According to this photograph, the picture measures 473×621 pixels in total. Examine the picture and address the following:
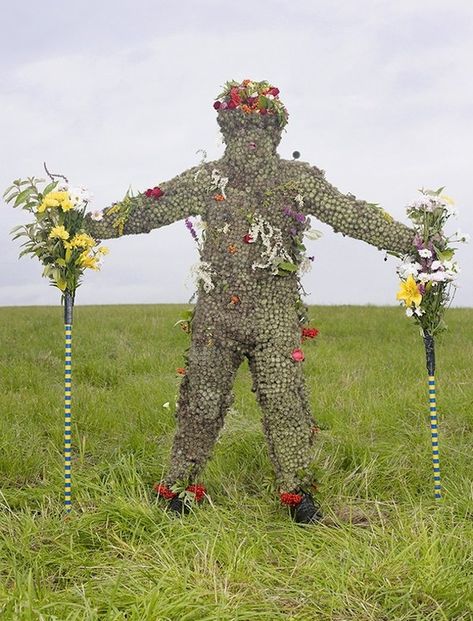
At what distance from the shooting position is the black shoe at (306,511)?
4.77 meters

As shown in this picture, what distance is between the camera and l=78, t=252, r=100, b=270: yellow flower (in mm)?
4832

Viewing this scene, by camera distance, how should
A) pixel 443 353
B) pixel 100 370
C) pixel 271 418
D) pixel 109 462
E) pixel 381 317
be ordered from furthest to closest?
pixel 381 317, pixel 443 353, pixel 100 370, pixel 109 462, pixel 271 418

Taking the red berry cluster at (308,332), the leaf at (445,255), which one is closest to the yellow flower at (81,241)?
the red berry cluster at (308,332)

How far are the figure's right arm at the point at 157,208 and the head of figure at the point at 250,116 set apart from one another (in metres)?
0.28

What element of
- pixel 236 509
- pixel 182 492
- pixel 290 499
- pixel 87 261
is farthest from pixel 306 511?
pixel 87 261

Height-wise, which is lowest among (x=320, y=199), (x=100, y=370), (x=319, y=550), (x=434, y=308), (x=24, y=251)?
(x=319, y=550)

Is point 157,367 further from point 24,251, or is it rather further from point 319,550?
Result: point 319,550

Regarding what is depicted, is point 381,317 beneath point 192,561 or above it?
above

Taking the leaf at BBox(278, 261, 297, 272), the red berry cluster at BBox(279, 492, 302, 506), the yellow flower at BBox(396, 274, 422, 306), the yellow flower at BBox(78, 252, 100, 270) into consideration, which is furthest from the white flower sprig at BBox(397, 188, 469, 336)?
the yellow flower at BBox(78, 252, 100, 270)

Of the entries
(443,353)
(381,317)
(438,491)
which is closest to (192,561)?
(438,491)

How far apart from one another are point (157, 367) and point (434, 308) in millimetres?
4872

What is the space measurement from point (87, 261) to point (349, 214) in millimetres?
1722

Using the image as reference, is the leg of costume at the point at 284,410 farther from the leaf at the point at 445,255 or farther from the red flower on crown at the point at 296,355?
the leaf at the point at 445,255

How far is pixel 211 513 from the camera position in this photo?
15.5ft
